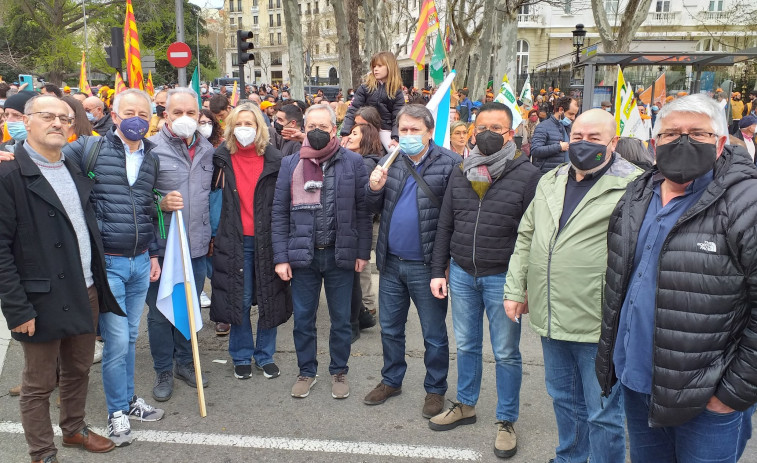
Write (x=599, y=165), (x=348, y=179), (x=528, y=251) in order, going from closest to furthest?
(x=599, y=165)
(x=528, y=251)
(x=348, y=179)

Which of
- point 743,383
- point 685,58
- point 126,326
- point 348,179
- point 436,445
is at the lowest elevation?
point 436,445

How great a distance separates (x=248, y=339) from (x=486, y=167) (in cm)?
237

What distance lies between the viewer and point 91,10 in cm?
3722

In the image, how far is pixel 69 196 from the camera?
3.34m

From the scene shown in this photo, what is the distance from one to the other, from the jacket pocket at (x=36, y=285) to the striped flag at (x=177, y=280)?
1.00 m

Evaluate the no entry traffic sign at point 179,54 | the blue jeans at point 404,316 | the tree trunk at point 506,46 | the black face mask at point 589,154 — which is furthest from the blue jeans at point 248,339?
the tree trunk at point 506,46

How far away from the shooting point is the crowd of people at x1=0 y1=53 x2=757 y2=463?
88.2 inches

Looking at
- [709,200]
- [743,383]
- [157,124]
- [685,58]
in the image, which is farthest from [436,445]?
[685,58]

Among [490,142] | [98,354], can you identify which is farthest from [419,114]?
[98,354]

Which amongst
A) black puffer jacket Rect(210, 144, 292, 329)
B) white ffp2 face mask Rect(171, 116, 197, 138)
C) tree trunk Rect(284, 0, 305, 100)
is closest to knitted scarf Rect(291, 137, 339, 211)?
black puffer jacket Rect(210, 144, 292, 329)

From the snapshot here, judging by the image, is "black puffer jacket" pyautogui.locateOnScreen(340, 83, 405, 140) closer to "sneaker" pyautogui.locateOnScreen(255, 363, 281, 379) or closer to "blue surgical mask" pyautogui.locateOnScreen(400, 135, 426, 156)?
"blue surgical mask" pyautogui.locateOnScreen(400, 135, 426, 156)

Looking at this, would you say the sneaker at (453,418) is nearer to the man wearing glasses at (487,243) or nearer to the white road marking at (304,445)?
the man wearing glasses at (487,243)

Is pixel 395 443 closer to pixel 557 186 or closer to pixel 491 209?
pixel 491 209

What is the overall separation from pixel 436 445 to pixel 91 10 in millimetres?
40869
